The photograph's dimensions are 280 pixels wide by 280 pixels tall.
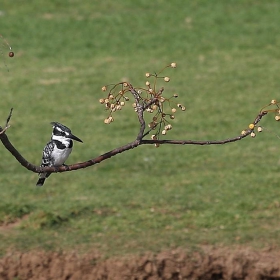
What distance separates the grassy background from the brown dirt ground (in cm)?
25

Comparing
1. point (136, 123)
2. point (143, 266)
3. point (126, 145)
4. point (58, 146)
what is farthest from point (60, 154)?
point (136, 123)

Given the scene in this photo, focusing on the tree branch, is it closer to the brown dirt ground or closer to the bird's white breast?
the bird's white breast

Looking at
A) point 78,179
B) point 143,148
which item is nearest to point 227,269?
point 78,179

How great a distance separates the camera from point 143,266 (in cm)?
926

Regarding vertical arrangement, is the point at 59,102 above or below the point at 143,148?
above

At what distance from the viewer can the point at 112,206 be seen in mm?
10953

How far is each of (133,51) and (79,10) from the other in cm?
284

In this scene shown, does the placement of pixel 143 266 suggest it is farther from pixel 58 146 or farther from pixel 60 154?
pixel 58 146

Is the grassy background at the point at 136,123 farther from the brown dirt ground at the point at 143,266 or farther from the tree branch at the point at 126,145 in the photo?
the tree branch at the point at 126,145

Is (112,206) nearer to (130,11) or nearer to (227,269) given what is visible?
(227,269)

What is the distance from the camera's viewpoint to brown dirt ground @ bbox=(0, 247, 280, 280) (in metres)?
9.26

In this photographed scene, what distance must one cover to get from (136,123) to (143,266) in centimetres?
635

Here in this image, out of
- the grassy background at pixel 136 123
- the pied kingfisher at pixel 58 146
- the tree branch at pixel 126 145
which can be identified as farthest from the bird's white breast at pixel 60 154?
the tree branch at pixel 126 145

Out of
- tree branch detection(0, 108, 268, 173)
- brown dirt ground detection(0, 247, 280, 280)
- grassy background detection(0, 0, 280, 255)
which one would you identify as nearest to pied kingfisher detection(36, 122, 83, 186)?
grassy background detection(0, 0, 280, 255)
